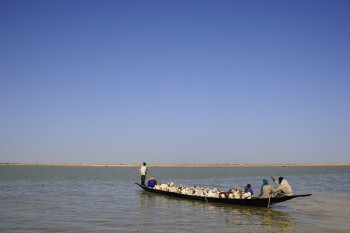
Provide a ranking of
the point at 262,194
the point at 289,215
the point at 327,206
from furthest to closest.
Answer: the point at 327,206 → the point at 262,194 → the point at 289,215

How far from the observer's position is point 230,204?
64.9 ft

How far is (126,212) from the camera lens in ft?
57.5

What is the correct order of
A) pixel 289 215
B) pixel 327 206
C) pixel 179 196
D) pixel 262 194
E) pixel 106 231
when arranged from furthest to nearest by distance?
pixel 179 196 → pixel 327 206 → pixel 262 194 → pixel 289 215 → pixel 106 231

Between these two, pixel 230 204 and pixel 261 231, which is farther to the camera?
pixel 230 204

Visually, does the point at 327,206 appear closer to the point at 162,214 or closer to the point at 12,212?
the point at 162,214

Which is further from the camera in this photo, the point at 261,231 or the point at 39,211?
the point at 39,211

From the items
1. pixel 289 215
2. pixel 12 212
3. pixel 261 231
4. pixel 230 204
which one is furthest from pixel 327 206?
pixel 12 212

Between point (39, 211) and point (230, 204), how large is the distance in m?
11.5

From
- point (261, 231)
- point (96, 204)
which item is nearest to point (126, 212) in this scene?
point (96, 204)

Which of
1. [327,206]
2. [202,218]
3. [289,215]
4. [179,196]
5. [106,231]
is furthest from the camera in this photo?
[179,196]

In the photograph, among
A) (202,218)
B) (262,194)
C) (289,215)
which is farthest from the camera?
(262,194)

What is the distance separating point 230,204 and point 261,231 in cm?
669

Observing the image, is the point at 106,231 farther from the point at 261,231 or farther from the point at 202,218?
the point at 261,231

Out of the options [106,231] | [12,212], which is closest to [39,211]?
[12,212]
